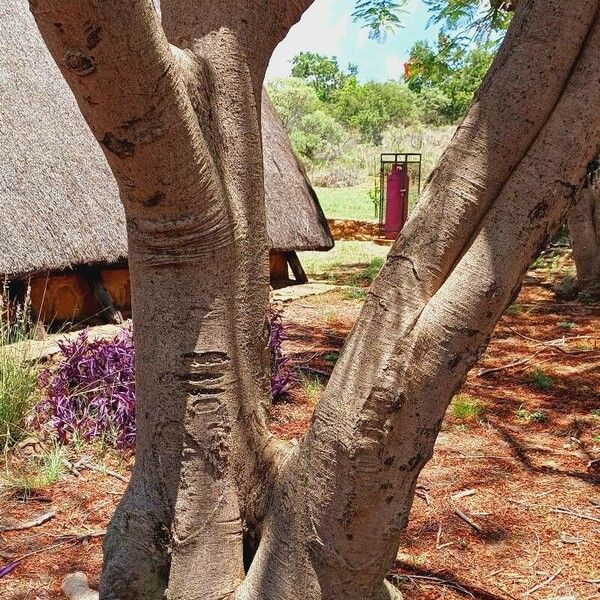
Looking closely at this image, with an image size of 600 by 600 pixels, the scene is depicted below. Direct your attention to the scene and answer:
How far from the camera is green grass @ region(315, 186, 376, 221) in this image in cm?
1762

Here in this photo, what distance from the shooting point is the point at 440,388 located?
6.78ft

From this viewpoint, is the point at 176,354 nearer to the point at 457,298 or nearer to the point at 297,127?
the point at 457,298

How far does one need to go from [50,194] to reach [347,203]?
45.7ft

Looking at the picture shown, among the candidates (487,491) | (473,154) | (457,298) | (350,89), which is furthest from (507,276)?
(350,89)

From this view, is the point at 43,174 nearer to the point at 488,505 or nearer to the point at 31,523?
the point at 31,523

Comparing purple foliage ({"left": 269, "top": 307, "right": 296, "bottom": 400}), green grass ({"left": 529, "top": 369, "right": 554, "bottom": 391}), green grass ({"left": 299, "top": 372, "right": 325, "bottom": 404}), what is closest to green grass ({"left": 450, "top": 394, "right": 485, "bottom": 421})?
green grass ({"left": 529, "top": 369, "right": 554, "bottom": 391})

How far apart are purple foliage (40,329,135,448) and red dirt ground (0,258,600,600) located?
0.23 meters

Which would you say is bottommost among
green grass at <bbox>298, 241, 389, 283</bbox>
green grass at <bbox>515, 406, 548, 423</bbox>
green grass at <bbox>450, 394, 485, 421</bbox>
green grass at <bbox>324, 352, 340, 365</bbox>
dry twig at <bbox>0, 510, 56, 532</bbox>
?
dry twig at <bbox>0, 510, 56, 532</bbox>

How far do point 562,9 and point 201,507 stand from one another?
166 centimetres

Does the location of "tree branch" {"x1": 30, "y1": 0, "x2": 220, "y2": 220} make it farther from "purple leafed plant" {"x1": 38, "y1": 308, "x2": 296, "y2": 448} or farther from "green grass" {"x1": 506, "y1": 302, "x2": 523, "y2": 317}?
"green grass" {"x1": 506, "y1": 302, "x2": 523, "y2": 317}

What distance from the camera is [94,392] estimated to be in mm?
4680

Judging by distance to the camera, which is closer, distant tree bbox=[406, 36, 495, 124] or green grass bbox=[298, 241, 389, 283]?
distant tree bbox=[406, 36, 495, 124]

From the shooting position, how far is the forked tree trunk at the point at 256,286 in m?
1.98

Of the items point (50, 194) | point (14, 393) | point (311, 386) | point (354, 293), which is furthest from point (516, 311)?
point (14, 393)
